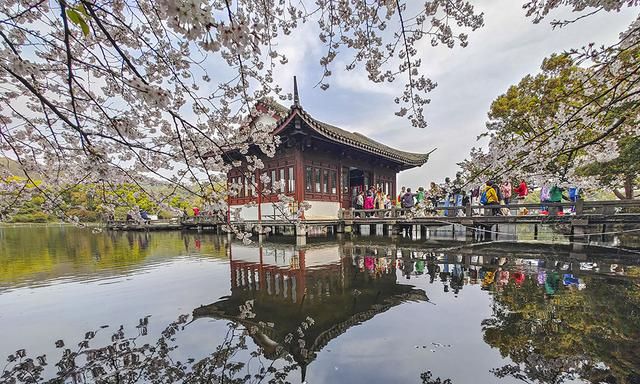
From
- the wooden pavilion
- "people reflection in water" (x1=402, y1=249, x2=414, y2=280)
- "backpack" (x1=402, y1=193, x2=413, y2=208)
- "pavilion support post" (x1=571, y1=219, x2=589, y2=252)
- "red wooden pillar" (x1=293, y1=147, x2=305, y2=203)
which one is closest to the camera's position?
"people reflection in water" (x1=402, y1=249, x2=414, y2=280)

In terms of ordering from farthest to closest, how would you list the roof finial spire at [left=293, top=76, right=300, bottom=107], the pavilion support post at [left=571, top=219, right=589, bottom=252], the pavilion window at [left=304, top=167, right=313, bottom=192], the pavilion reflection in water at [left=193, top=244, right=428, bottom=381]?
the pavilion window at [left=304, top=167, right=313, bottom=192] < the roof finial spire at [left=293, top=76, right=300, bottom=107] < the pavilion support post at [left=571, top=219, right=589, bottom=252] < the pavilion reflection in water at [left=193, top=244, right=428, bottom=381]

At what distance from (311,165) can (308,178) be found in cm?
62

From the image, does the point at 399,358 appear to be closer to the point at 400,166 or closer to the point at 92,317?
the point at 92,317

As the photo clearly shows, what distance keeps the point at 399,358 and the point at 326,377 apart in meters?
0.70

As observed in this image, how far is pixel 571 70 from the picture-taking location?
→ 1251 cm

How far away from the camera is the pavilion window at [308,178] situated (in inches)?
503

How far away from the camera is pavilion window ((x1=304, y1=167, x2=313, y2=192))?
1277 cm

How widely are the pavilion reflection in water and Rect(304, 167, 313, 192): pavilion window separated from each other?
5673mm

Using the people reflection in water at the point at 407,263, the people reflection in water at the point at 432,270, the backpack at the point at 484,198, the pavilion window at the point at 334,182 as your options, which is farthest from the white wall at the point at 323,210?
the people reflection in water at the point at 432,270

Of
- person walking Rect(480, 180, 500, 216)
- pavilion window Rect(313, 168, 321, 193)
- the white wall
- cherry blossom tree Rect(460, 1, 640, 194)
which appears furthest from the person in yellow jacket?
pavilion window Rect(313, 168, 321, 193)

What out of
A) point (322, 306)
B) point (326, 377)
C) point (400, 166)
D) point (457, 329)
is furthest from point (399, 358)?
point (400, 166)

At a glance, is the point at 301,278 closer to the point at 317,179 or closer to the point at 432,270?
the point at 432,270

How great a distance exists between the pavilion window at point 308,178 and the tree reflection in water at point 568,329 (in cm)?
903

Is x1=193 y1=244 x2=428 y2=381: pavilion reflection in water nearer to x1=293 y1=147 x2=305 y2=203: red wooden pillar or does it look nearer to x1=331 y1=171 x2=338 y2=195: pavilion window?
x1=293 y1=147 x2=305 y2=203: red wooden pillar
